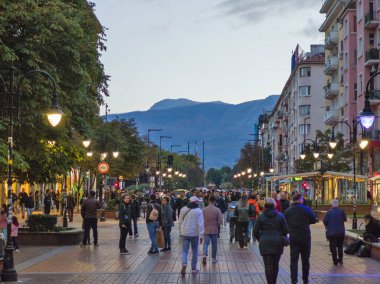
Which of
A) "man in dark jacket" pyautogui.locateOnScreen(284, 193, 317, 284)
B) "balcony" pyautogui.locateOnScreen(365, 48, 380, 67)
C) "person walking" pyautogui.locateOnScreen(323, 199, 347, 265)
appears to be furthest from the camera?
"balcony" pyautogui.locateOnScreen(365, 48, 380, 67)

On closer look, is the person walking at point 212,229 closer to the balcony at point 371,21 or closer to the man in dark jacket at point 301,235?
the man in dark jacket at point 301,235

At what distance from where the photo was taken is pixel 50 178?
32.4m

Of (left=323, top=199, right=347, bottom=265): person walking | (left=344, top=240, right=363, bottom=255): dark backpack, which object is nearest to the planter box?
(left=344, top=240, right=363, bottom=255): dark backpack

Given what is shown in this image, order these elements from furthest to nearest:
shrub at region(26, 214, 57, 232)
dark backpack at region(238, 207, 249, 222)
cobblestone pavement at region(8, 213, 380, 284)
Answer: shrub at region(26, 214, 57, 232) < dark backpack at region(238, 207, 249, 222) < cobblestone pavement at region(8, 213, 380, 284)

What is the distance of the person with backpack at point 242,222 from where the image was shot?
26.0m

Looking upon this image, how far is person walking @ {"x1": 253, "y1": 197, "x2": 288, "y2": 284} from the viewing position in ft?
45.4

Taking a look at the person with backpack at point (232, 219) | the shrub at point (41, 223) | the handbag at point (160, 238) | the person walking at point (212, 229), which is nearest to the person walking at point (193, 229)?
the person walking at point (212, 229)

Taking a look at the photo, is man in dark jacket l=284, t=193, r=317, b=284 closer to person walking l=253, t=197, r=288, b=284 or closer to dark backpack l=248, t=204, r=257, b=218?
person walking l=253, t=197, r=288, b=284

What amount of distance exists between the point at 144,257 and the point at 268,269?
8849mm

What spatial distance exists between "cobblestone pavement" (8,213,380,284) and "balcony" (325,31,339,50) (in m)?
56.8

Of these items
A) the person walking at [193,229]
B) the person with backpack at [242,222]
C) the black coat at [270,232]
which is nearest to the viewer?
the black coat at [270,232]

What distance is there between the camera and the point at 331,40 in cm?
8144

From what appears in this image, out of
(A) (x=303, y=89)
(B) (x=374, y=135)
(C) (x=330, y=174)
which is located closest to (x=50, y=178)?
(C) (x=330, y=174)

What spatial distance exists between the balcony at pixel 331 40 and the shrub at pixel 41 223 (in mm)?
57702
